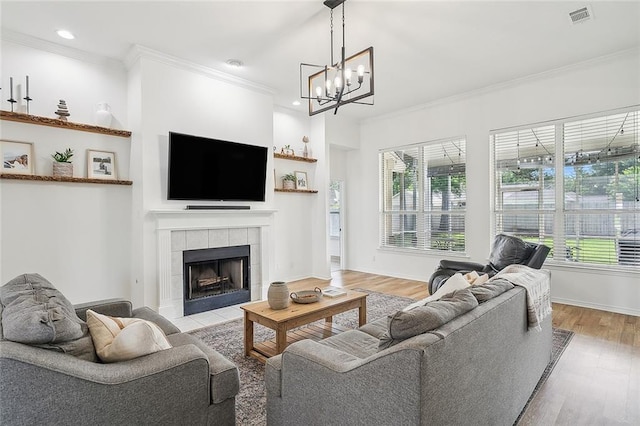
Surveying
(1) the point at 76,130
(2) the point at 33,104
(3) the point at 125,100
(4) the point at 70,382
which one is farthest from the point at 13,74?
(4) the point at 70,382

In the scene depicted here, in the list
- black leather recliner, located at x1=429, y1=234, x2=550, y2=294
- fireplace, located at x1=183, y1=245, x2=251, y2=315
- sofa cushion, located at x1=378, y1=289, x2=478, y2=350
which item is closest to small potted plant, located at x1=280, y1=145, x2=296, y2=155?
fireplace, located at x1=183, y1=245, x2=251, y2=315

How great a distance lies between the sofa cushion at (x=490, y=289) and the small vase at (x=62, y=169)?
411cm

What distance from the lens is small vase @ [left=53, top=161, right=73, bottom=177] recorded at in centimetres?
360

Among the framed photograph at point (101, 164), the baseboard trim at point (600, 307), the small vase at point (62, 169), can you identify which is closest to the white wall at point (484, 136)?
the baseboard trim at point (600, 307)

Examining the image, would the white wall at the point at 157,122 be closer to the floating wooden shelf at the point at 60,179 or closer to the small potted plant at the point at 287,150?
the floating wooden shelf at the point at 60,179

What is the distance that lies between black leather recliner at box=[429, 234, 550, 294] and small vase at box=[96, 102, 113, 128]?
14.3 ft

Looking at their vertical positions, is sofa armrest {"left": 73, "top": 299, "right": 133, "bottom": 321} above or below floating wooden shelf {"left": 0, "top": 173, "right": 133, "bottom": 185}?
below

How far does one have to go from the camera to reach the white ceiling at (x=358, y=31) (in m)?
3.10

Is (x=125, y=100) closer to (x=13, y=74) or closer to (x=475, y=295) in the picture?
(x=13, y=74)

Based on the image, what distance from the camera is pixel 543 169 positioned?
15.5 ft

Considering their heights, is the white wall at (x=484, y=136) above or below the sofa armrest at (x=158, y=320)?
above

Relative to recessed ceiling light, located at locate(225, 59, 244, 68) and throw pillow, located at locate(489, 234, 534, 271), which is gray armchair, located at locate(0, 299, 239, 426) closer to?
throw pillow, located at locate(489, 234, 534, 271)

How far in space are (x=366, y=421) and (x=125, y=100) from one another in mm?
4489

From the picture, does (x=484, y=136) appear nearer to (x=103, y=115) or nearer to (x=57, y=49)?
(x=103, y=115)
